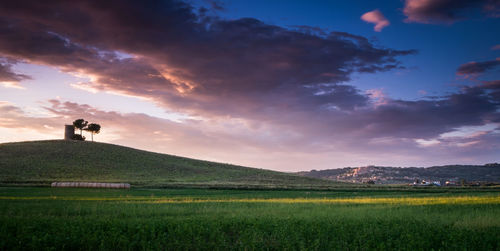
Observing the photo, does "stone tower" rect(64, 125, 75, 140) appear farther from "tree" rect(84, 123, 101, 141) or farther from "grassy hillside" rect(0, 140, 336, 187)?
"grassy hillside" rect(0, 140, 336, 187)

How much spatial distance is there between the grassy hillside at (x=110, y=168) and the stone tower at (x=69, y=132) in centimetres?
1822

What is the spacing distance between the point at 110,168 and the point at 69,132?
67427 mm

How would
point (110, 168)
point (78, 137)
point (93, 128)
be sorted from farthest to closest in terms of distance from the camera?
point (93, 128), point (78, 137), point (110, 168)

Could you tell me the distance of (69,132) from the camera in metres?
150

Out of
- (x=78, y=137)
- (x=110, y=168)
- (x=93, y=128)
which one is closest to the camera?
(x=110, y=168)

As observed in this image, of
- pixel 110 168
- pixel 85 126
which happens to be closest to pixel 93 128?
pixel 85 126

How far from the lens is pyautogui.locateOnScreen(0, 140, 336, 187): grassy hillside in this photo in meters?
79.4

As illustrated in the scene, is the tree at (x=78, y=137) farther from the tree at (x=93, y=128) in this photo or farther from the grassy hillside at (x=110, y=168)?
the grassy hillside at (x=110, y=168)

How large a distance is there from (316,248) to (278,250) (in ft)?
4.55

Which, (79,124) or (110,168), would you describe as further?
(79,124)

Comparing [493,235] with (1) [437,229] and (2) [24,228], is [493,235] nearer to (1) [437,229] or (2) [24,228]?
(1) [437,229]

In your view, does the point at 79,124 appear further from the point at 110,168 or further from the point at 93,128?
the point at 110,168

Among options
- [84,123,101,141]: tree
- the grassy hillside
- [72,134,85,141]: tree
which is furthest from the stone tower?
the grassy hillside

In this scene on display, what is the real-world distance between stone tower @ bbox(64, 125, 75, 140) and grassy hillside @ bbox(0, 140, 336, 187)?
18.2 m
